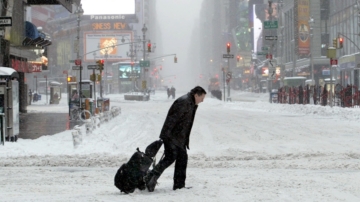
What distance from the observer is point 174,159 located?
877 centimetres

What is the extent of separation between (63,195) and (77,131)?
274 inches

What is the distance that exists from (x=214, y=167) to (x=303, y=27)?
77.6m

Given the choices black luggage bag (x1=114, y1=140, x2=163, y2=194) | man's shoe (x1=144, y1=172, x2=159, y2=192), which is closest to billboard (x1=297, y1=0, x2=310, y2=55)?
man's shoe (x1=144, y1=172, x2=159, y2=192)

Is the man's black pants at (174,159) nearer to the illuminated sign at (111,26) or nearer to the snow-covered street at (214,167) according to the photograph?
the snow-covered street at (214,167)

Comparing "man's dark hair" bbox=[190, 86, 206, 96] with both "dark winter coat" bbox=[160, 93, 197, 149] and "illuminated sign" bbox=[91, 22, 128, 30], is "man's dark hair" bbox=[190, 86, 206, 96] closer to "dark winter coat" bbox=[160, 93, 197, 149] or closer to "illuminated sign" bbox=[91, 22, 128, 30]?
"dark winter coat" bbox=[160, 93, 197, 149]

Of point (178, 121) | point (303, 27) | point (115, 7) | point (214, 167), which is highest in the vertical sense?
point (115, 7)

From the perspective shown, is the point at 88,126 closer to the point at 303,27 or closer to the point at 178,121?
the point at 178,121

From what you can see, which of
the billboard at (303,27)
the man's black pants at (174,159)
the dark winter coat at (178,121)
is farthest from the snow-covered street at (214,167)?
the billboard at (303,27)

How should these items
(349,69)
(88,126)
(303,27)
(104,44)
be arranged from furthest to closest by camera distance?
(104,44) → (303,27) → (349,69) → (88,126)

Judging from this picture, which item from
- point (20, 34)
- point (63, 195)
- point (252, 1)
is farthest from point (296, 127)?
point (252, 1)

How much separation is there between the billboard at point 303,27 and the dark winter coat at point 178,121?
79.8 metres

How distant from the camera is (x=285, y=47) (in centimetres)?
11238

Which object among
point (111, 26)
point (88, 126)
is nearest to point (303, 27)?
point (88, 126)

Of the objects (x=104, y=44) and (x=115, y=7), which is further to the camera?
(x=115, y=7)
